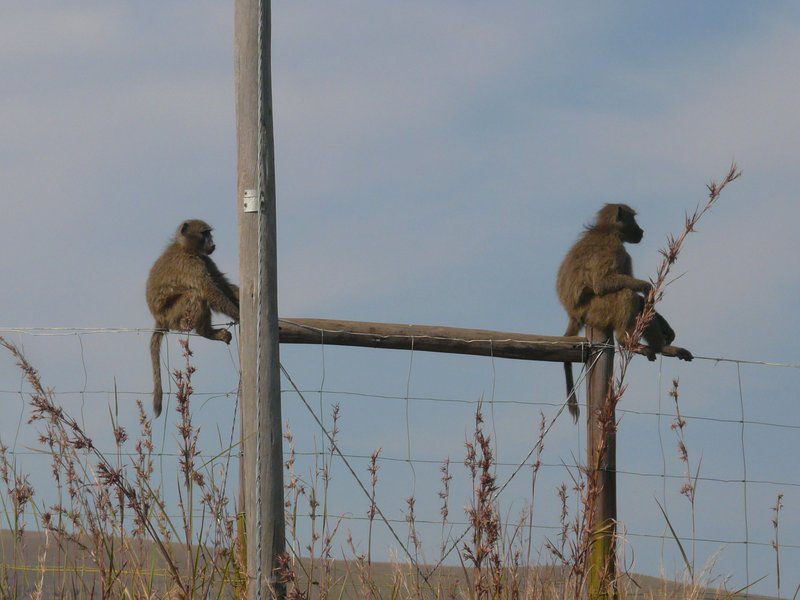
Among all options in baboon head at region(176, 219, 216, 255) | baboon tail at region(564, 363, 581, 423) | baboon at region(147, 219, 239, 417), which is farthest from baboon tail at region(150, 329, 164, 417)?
baboon tail at region(564, 363, 581, 423)

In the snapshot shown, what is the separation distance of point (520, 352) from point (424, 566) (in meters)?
2.27

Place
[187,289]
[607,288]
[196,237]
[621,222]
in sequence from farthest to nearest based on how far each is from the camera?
[621,222] < [196,237] < [187,289] < [607,288]

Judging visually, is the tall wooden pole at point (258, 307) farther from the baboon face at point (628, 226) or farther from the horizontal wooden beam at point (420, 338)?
the baboon face at point (628, 226)

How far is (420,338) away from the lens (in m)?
5.77

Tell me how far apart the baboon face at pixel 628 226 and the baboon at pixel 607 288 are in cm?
1

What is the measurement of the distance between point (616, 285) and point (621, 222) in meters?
1.30

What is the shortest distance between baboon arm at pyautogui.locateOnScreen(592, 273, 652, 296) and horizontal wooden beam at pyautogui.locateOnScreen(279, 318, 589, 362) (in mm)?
1941

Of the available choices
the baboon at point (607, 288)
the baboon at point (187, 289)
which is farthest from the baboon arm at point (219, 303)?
the baboon at point (607, 288)

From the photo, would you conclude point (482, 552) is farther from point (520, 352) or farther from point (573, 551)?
point (520, 352)

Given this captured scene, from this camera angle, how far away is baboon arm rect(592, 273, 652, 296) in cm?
794

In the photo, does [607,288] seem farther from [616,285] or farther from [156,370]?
[156,370]

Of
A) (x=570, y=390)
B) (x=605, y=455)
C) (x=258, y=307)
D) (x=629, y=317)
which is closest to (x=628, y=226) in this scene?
(x=629, y=317)

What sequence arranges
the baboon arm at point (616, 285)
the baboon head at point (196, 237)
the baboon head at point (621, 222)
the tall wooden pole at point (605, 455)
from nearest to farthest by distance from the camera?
the tall wooden pole at point (605, 455), the baboon arm at point (616, 285), the baboon head at point (196, 237), the baboon head at point (621, 222)

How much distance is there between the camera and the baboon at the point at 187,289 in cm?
781
